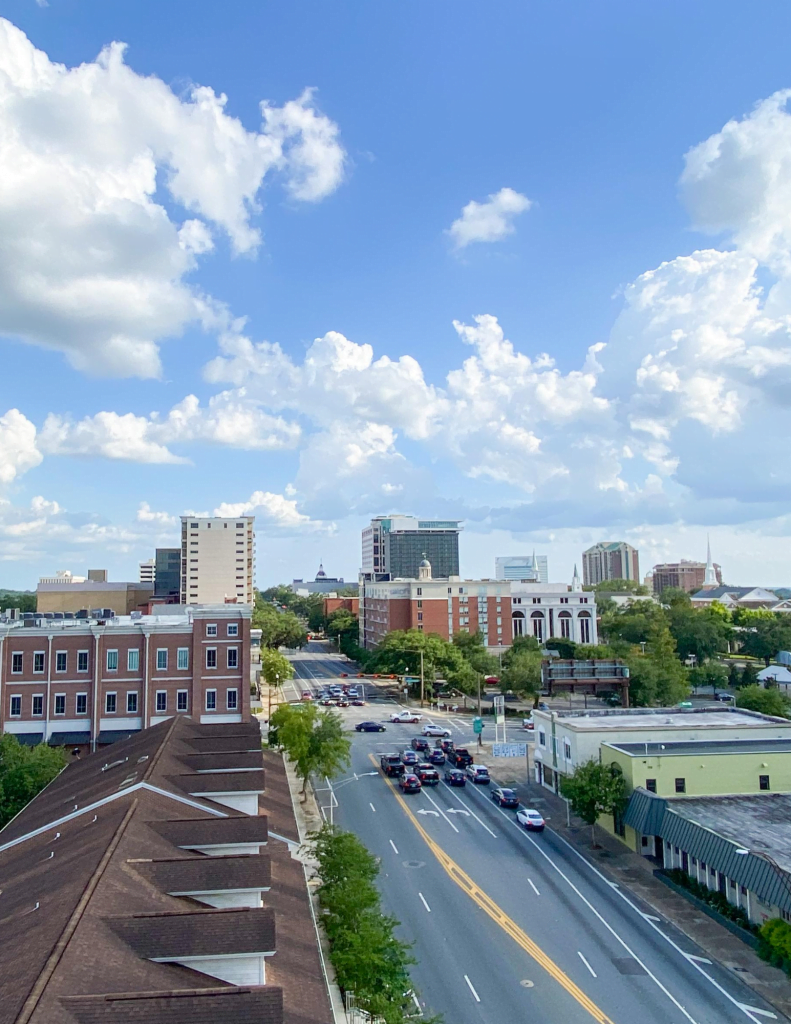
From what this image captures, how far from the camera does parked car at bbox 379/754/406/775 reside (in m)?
58.8

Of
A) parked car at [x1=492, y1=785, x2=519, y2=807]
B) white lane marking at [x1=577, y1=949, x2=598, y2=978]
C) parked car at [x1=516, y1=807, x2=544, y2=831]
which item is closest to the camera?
white lane marking at [x1=577, y1=949, x2=598, y2=978]

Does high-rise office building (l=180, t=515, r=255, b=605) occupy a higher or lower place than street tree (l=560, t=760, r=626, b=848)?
higher

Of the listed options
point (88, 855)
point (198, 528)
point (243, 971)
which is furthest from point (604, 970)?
point (198, 528)

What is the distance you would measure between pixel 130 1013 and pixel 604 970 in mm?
20013

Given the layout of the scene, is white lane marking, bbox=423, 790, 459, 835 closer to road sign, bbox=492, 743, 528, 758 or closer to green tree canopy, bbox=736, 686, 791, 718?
road sign, bbox=492, 743, 528, 758

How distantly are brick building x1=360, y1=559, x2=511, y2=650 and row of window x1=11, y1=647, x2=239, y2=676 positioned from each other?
69.4 m

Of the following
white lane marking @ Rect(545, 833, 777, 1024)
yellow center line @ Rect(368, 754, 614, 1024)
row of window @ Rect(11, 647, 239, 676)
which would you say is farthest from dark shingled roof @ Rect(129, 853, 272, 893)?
row of window @ Rect(11, 647, 239, 676)

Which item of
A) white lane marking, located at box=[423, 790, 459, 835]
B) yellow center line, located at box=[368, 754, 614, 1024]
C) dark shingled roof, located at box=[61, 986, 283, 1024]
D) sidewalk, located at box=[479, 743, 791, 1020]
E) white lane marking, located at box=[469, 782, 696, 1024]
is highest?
dark shingled roof, located at box=[61, 986, 283, 1024]

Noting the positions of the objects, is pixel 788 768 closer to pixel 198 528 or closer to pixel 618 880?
pixel 618 880

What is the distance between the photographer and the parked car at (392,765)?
58.8m

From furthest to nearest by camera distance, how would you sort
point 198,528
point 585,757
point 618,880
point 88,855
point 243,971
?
point 198,528, point 585,757, point 618,880, point 88,855, point 243,971

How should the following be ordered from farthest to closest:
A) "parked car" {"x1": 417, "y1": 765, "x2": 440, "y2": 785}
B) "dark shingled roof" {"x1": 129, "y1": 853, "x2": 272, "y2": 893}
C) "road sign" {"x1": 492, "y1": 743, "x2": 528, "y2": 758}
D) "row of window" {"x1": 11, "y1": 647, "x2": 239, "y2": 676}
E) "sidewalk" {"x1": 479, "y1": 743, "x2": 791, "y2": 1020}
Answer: "row of window" {"x1": 11, "y1": 647, "x2": 239, "y2": 676}
"road sign" {"x1": 492, "y1": 743, "x2": 528, "y2": 758}
"parked car" {"x1": 417, "y1": 765, "x2": 440, "y2": 785}
"sidewalk" {"x1": 479, "y1": 743, "x2": 791, "y2": 1020}
"dark shingled roof" {"x1": 129, "y1": 853, "x2": 272, "y2": 893}

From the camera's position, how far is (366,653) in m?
134

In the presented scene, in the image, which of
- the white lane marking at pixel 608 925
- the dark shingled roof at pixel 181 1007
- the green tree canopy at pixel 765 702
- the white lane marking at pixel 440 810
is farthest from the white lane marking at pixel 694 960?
the green tree canopy at pixel 765 702
